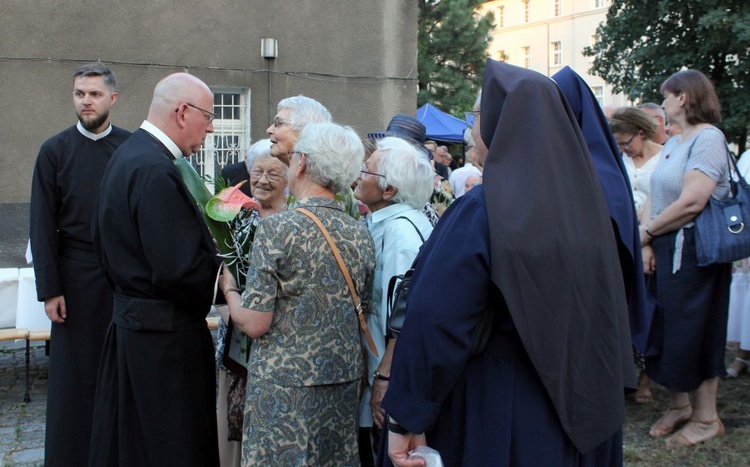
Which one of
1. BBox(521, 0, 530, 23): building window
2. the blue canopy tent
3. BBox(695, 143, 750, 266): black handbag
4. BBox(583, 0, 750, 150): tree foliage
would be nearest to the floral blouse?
BBox(695, 143, 750, 266): black handbag

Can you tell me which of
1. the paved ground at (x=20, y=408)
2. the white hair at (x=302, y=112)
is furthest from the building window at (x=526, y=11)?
the white hair at (x=302, y=112)

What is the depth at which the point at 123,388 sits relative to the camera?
3.26m

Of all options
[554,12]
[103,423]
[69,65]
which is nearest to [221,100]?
[69,65]

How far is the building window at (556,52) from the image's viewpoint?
53469 millimetres

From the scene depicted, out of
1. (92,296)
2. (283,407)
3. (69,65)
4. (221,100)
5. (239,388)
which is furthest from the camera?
(221,100)

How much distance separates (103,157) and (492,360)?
3079mm

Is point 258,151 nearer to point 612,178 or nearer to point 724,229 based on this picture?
point 612,178

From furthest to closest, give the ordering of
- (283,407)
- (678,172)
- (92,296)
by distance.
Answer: (678,172) < (92,296) < (283,407)

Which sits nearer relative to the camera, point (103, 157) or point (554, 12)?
point (103, 157)

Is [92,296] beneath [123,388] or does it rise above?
above

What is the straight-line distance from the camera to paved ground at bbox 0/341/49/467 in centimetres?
484

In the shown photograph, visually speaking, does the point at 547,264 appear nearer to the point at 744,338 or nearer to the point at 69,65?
the point at 744,338

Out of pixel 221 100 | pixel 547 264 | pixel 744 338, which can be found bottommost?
pixel 744 338

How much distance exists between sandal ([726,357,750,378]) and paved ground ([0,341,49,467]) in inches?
214
